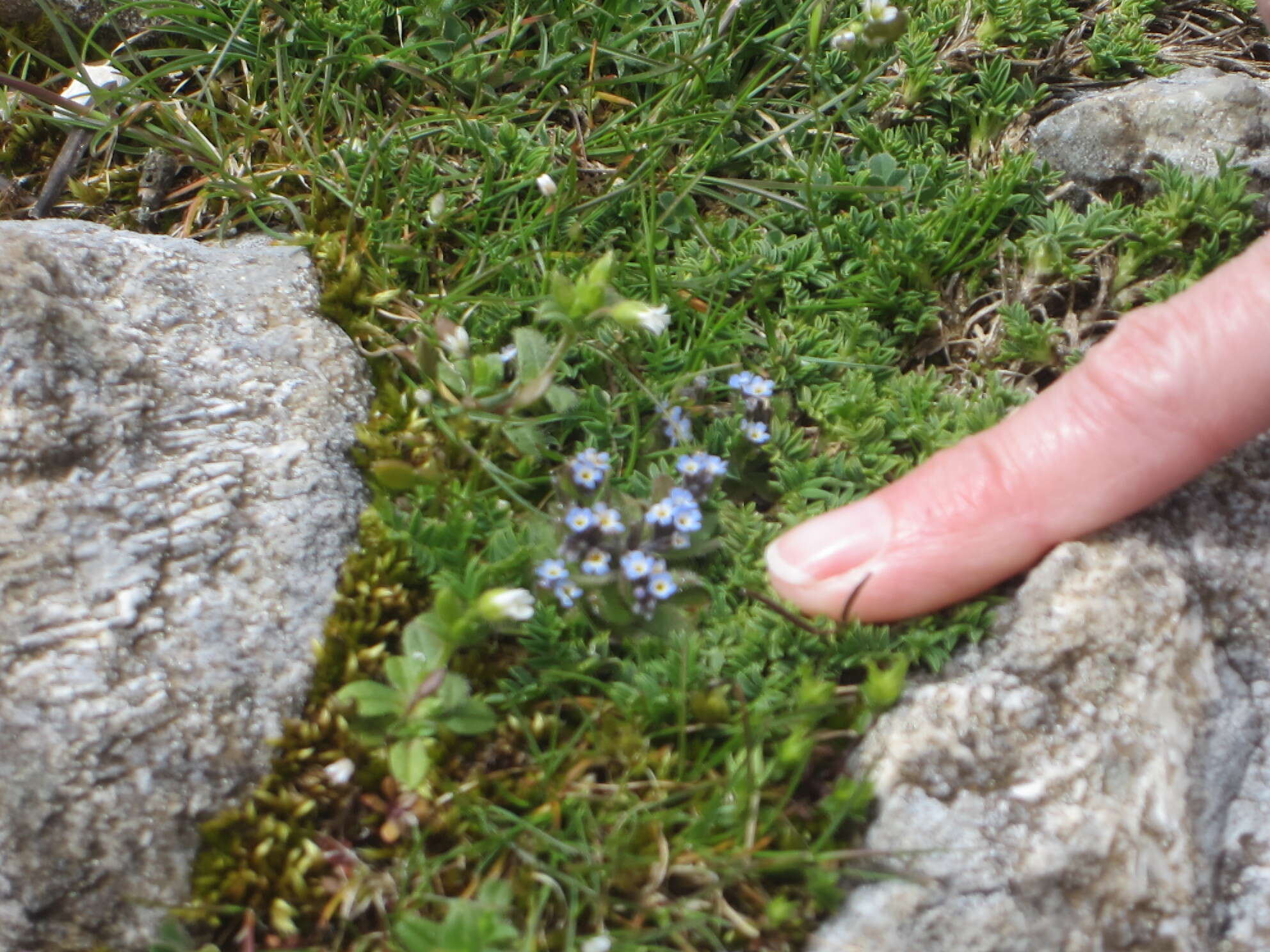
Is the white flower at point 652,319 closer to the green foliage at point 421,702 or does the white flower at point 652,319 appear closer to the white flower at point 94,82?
the green foliage at point 421,702

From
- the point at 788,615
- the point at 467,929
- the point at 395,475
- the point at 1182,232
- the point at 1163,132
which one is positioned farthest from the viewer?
the point at 1163,132

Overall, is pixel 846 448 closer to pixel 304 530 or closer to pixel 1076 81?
pixel 304 530

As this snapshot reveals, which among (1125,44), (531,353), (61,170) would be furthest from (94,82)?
(1125,44)

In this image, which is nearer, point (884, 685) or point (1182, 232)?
point (884, 685)

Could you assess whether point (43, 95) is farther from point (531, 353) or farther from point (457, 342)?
point (531, 353)

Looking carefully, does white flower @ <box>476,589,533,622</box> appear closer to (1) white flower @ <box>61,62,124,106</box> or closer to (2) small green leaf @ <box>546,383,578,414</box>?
(2) small green leaf @ <box>546,383,578,414</box>

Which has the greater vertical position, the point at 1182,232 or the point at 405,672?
the point at 1182,232

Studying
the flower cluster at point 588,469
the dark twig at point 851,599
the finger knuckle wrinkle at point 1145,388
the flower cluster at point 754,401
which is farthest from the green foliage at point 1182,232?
the flower cluster at point 588,469
